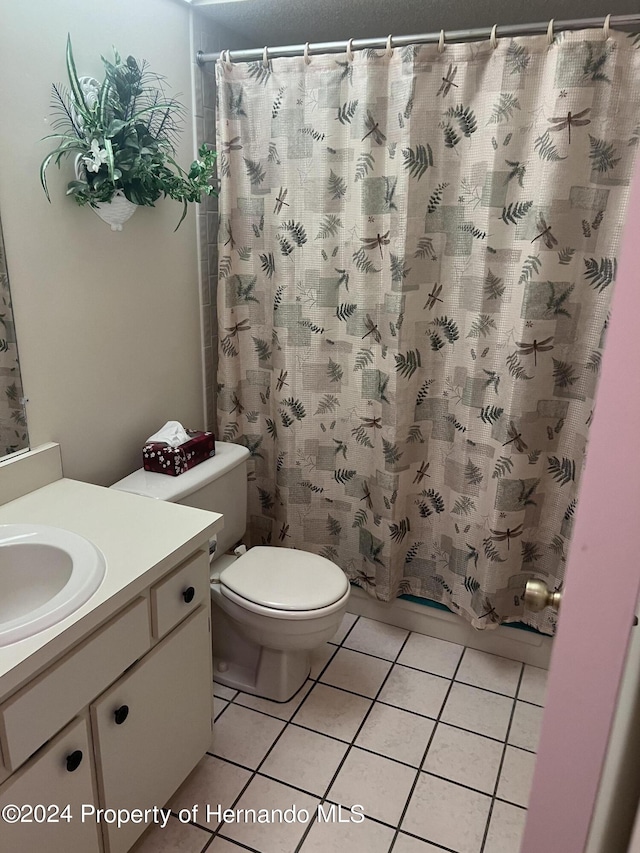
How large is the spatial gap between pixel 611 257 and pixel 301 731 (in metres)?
1.67

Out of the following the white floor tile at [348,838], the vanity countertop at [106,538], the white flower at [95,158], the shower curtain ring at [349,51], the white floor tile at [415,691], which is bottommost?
the white floor tile at [348,838]

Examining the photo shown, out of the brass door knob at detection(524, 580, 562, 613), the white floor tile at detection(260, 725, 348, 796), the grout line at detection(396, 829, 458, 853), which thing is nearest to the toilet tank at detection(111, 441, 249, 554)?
the white floor tile at detection(260, 725, 348, 796)

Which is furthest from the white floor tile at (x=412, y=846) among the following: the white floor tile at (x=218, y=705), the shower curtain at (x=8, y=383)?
the shower curtain at (x=8, y=383)

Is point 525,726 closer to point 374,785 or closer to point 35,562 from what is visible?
point 374,785

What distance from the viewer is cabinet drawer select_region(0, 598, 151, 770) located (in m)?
1.08

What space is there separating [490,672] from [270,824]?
930mm

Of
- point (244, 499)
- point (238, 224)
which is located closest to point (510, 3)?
point (238, 224)

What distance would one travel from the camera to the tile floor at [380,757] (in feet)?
5.35

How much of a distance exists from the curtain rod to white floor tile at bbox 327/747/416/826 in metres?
2.07

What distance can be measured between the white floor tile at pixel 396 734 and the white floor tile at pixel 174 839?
0.52 metres

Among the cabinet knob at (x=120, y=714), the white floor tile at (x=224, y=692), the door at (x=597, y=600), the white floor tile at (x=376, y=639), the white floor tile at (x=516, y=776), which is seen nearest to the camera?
the door at (x=597, y=600)

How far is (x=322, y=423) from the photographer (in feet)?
7.54

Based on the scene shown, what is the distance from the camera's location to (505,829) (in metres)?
1.66

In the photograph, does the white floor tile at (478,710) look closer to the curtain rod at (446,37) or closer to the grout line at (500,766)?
the grout line at (500,766)
